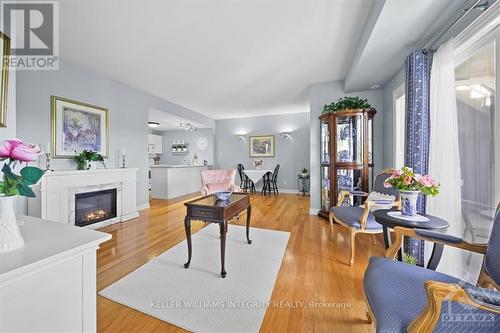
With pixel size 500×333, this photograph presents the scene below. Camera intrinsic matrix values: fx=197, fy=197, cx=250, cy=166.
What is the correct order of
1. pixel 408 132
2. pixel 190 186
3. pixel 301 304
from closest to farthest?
pixel 301 304
pixel 408 132
pixel 190 186

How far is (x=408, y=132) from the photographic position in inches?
83.3

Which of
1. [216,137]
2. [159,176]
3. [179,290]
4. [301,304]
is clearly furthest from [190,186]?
[301,304]

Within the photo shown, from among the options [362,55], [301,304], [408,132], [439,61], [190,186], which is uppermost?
[362,55]

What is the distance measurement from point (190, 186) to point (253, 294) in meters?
5.21

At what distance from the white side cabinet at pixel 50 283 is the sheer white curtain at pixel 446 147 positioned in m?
2.54

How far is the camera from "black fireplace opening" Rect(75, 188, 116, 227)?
303 cm

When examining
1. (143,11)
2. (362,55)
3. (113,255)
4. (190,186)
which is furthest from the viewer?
(190,186)

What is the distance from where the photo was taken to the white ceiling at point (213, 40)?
1.95 meters

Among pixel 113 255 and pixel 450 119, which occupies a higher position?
pixel 450 119

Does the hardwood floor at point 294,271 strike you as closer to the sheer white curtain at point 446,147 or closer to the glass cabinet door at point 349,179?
the glass cabinet door at point 349,179

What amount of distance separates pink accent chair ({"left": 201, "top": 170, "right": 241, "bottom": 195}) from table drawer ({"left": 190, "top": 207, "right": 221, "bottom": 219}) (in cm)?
198

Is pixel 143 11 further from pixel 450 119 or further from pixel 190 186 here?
pixel 190 186

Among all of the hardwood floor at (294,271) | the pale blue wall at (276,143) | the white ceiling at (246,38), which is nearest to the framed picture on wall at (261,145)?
the pale blue wall at (276,143)

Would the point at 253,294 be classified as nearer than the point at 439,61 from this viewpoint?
Yes
